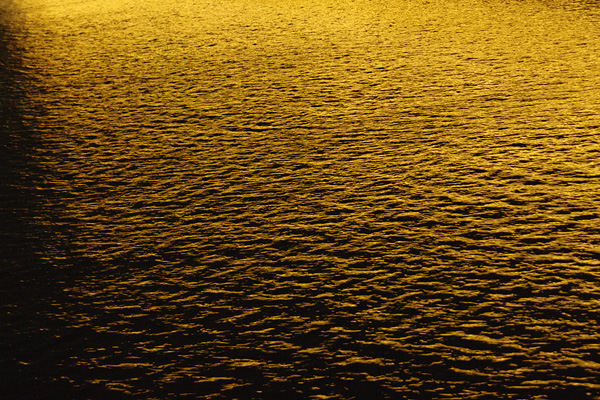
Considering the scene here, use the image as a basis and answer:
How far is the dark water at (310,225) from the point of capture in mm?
1085

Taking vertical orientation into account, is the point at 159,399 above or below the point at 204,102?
below

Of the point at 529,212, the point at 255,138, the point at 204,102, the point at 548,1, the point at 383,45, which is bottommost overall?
the point at 529,212

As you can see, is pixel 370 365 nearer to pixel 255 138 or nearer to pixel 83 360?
pixel 83 360

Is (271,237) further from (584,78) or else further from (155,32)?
(155,32)

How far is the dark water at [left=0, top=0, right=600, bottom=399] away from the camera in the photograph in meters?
1.08

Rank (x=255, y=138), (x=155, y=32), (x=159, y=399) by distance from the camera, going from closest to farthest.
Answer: (x=159, y=399) < (x=255, y=138) < (x=155, y=32)

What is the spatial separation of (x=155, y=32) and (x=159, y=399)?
3209 mm

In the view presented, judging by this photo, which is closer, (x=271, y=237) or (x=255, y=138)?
(x=271, y=237)

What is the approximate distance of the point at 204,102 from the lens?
2.51m

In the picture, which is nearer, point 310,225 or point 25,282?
point 25,282

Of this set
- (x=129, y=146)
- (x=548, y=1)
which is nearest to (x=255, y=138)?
(x=129, y=146)

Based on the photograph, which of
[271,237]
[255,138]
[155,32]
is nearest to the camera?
[271,237]

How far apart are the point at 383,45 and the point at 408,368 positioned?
2302mm

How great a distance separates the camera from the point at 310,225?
154 centimetres
